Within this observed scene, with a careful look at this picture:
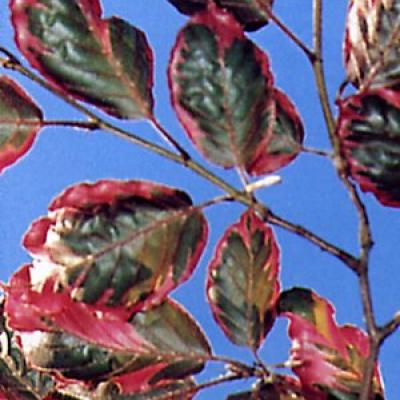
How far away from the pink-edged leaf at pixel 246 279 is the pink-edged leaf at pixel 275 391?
31 mm

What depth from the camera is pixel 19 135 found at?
52 cm

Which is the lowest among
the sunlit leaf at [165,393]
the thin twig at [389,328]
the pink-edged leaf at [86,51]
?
the sunlit leaf at [165,393]

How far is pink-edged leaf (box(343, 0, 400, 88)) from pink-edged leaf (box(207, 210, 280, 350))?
0.38ft

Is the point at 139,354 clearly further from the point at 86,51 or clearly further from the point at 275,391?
the point at 86,51

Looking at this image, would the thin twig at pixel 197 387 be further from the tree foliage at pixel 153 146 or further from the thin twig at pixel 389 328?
the thin twig at pixel 389 328

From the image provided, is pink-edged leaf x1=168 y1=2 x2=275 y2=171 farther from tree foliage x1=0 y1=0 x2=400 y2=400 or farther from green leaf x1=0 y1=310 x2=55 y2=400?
green leaf x1=0 y1=310 x2=55 y2=400

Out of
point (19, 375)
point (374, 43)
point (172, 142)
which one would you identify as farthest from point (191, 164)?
point (19, 375)

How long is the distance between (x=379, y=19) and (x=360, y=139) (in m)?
0.06

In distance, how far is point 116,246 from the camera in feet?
1.61

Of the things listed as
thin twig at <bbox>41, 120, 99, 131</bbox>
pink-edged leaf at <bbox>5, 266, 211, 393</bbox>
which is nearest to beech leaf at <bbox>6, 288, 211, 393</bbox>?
pink-edged leaf at <bbox>5, 266, 211, 393</bbox>

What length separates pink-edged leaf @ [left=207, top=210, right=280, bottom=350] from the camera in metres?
0.55

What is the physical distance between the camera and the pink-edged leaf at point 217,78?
0.48m

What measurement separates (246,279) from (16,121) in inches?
6.7

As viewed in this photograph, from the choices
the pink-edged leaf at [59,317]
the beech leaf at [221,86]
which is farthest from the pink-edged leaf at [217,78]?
the pink-edged leaf at [59,317]
